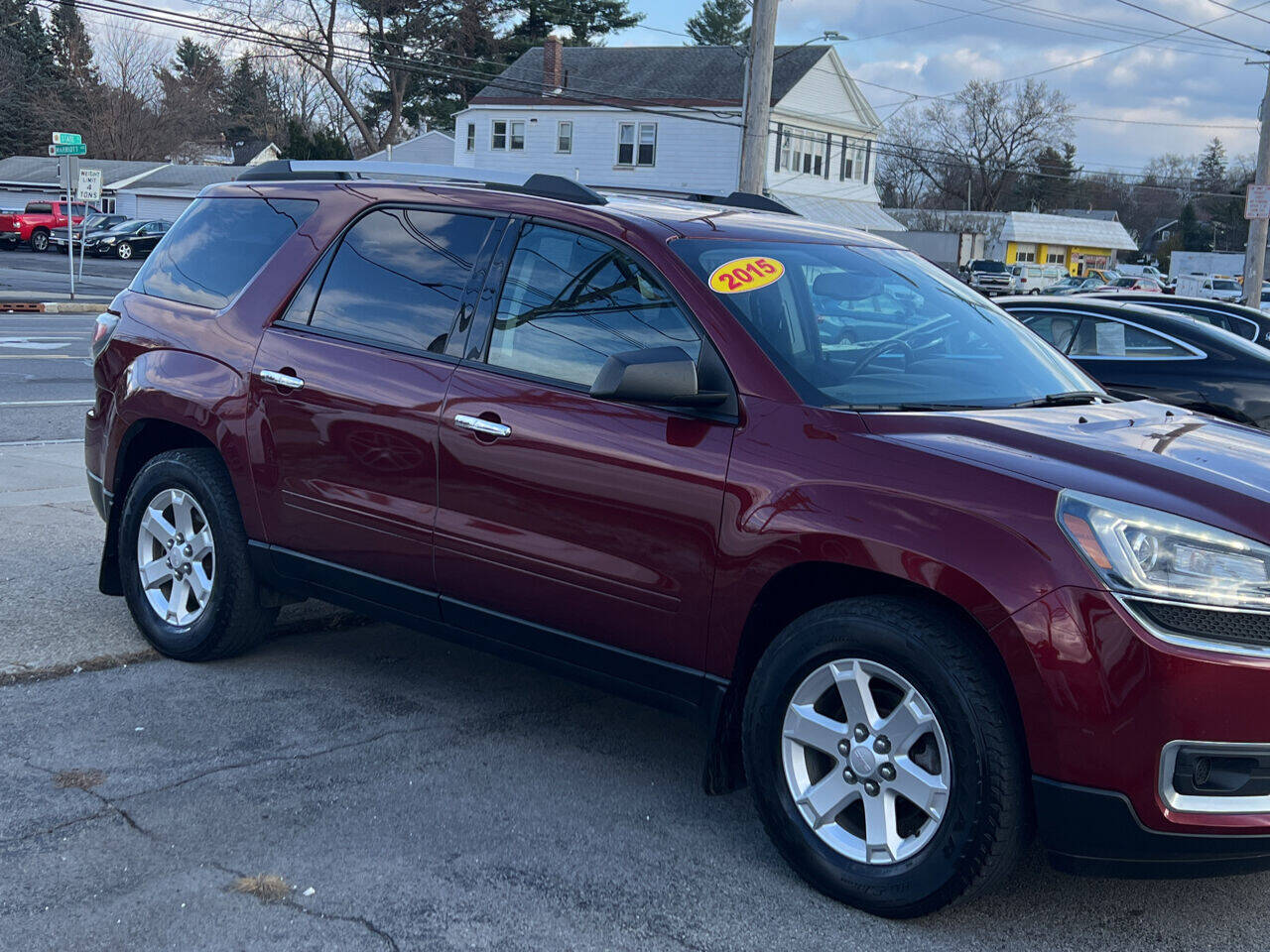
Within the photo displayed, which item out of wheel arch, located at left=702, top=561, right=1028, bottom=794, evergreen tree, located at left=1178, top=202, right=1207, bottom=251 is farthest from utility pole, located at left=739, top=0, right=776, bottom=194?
evergreen tree, located at left=1178, top=202, right=1207, bottom=251

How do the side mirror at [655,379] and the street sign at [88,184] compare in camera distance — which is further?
the street sign at [88,184]

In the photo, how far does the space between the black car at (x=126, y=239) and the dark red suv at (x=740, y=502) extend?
150 feet

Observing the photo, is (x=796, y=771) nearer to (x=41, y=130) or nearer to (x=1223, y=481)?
(x=1223, y=481)

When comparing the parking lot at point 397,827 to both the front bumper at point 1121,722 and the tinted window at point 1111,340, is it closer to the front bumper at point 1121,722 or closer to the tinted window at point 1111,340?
the front bumper at point 1121,722

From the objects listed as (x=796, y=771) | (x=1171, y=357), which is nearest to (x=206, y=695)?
(x=796, y=771)

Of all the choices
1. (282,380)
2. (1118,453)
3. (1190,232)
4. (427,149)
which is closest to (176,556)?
(282,380)

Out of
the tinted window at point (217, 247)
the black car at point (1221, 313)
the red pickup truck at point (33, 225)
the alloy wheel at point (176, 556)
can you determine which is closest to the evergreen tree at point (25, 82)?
the red pickup truck at point (33, 225)

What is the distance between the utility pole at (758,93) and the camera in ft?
57.5

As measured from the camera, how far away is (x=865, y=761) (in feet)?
11.0

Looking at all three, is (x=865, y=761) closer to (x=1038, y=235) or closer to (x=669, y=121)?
(x=669, y=121)

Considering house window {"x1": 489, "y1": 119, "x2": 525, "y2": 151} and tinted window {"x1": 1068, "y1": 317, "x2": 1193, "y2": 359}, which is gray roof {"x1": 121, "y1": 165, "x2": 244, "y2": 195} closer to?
house window {"x1": 489, "y1": 119, "x2": 525, "y2": 151}

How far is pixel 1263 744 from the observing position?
300 centimetres

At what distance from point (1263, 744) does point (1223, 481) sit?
2.15ft

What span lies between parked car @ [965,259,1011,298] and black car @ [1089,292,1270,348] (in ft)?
124
